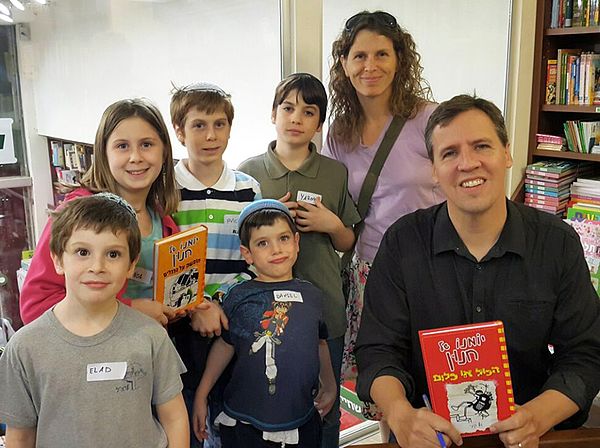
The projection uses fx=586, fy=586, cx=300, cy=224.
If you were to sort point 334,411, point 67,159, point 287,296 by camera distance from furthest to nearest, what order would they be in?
1. point 334,411
2. point 67,159
3. point 287,296

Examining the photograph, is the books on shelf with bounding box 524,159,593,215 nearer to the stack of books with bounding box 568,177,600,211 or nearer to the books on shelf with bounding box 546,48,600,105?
the stack of books with bounding box 568,177,600,211

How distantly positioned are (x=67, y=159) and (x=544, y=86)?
8.91 feet

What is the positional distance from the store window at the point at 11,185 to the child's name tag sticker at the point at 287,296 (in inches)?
34.5

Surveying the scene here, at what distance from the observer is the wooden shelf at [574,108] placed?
3.18 meters

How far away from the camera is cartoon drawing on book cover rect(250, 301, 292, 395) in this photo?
158cm

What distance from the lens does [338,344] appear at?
1955mm

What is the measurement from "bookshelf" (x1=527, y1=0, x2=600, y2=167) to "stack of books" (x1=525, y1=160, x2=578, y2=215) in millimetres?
70

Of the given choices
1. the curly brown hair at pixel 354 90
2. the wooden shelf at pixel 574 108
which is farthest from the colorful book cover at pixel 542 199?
the curly brown hair at pixel 354 90

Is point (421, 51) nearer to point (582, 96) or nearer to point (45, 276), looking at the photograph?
point (582, 96)

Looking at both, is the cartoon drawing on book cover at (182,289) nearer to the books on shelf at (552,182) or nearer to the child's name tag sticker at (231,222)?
the child's name tag sticker at (231,222)

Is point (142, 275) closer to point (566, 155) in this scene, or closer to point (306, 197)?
point (306, 197)

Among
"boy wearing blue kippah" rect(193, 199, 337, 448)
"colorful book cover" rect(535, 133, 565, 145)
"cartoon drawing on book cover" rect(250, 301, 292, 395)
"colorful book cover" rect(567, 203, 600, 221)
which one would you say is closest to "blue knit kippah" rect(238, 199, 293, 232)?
"boy wearing blue kippah" rect(193, 199, 337, 448)

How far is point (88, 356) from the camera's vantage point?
125cm

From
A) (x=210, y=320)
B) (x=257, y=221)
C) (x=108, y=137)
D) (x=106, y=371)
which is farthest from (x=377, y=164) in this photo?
(x=106, y=371)
